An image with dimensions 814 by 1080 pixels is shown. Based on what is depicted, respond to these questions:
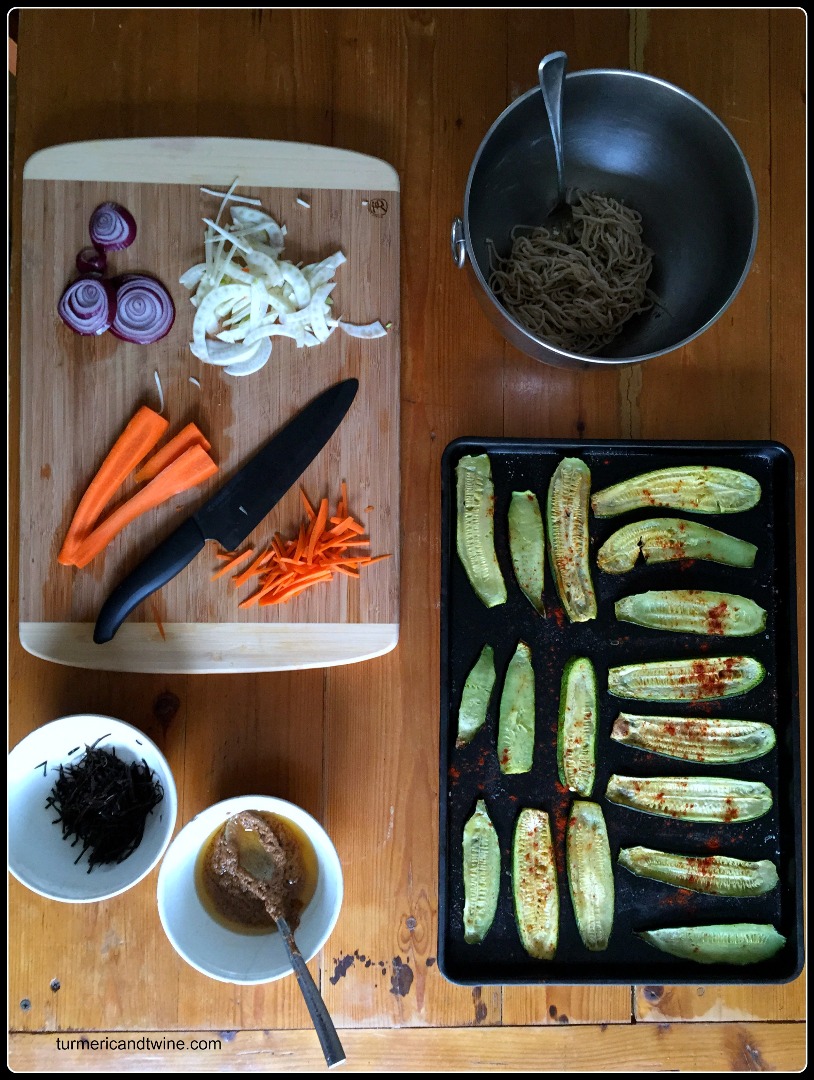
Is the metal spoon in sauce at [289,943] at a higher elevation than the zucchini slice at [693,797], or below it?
below

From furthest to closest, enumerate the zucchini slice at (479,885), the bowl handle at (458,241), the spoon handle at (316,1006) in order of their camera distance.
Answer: the zucchini slice at (479,885), the bowl handle at (458,241), the spoon handle at (316,1006)

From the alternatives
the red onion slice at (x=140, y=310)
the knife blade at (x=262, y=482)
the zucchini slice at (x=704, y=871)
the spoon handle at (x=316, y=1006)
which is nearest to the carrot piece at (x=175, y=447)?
the knife blade at (x=262, y=482)

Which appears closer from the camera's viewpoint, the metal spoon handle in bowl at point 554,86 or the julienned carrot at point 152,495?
the metal spoon handle in bowl at point 554,86

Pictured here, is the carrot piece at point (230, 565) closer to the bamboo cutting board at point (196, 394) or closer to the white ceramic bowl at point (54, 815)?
the bamboo cutting board at point (196, 394)

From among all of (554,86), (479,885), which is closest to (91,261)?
(554,86)

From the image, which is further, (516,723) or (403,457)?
(403,457)

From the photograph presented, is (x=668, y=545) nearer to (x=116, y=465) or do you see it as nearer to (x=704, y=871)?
(x=704, y=871)

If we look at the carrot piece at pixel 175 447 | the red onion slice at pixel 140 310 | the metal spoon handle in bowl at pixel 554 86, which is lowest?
the carrot piece at pixel 175 447
